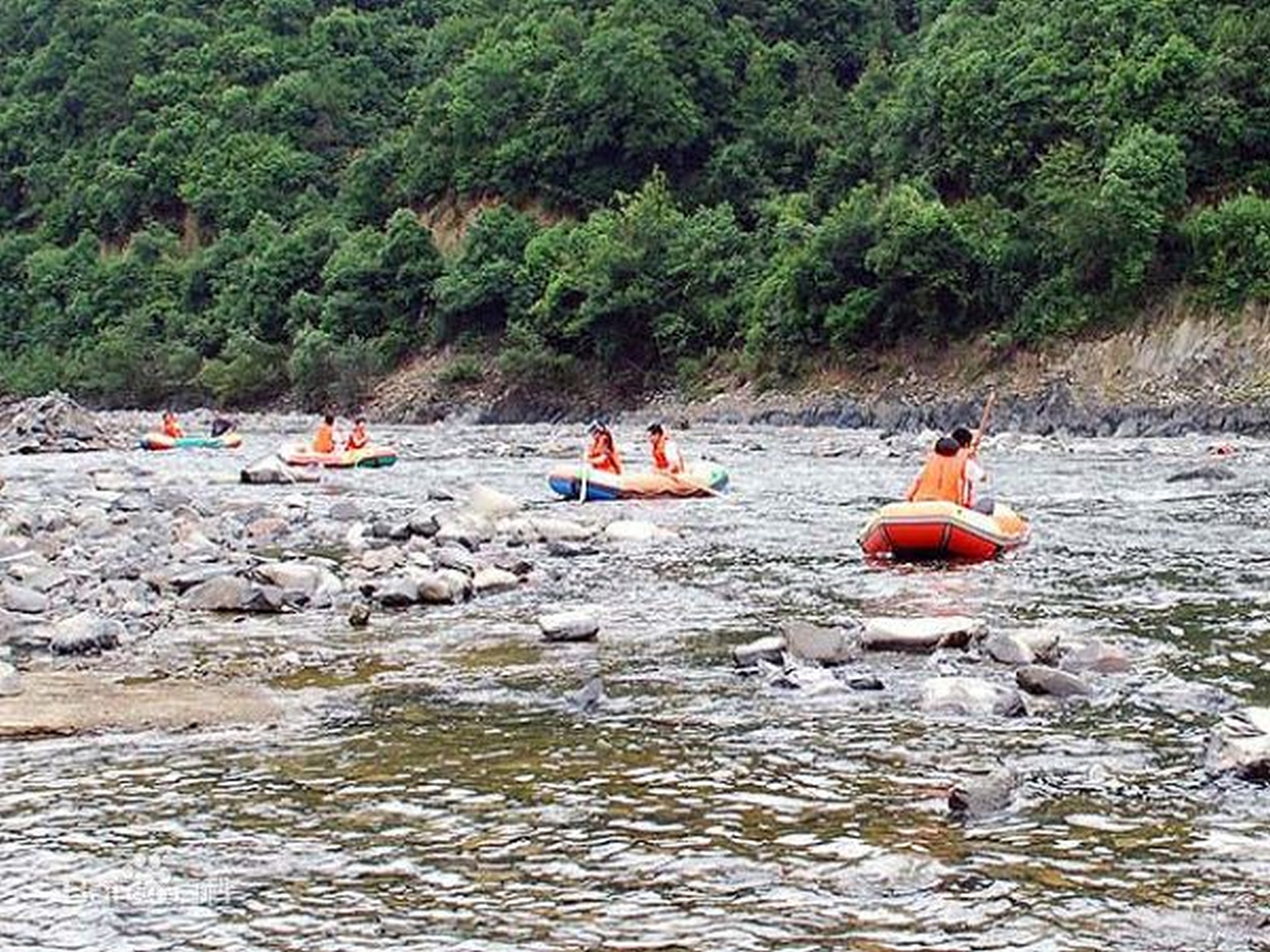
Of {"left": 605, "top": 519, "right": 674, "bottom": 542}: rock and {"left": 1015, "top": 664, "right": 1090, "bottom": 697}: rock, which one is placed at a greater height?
{"left": 1015, "top": 664, "right": 1090, "bottom": 697}: rock

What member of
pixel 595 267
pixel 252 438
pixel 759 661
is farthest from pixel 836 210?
pixel 759 661

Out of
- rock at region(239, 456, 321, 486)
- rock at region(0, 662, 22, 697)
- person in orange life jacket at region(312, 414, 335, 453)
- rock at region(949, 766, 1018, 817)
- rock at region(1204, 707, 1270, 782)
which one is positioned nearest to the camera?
rock at region(949, 766, 1018, 817)

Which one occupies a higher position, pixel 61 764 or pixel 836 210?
pixel 836 210

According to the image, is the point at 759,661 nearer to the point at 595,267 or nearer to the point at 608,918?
the point at 608,918

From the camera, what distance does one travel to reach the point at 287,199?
76375mm

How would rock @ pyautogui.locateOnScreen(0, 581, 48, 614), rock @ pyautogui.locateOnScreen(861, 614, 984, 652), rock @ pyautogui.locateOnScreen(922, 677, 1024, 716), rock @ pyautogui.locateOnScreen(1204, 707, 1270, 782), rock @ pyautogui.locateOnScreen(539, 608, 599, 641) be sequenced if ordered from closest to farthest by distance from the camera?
rock @ pyautogui.locateOnScreen(1204, 707, 1270, 782) → rock @ pyautogui.locateOnScreen(922, 677, 1024, 716) → rock @ pyautogui.locateOnScreen(861, 614, 984, 652) → rock @ pyautogui.locateOnScreen(539, 608, 599, 641) → rock @ pyautogui.locateOnScreen(0, 581, 48, 614)

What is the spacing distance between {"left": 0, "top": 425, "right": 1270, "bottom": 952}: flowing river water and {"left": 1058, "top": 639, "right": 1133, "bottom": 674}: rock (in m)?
0.10

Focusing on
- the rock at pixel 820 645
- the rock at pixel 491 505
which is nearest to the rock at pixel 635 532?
the rock at pixel 491 505

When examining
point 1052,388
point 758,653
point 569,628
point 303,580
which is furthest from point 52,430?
point 758,653

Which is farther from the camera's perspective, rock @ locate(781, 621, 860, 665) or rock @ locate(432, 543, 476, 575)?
rock @ locate(432, 543, 476, 575)

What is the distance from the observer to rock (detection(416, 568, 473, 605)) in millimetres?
11188

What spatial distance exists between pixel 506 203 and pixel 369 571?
54.2m

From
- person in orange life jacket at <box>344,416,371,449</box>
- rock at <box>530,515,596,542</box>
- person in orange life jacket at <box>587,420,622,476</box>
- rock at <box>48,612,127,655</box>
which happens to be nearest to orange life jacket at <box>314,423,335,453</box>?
person in orange life jacket at <box>344,416,371,449</box>

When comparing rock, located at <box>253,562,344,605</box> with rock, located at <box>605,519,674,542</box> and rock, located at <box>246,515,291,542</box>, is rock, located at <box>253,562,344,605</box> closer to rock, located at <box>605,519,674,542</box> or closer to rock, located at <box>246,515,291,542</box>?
rock, located at <box>246,515,291,542</box>
